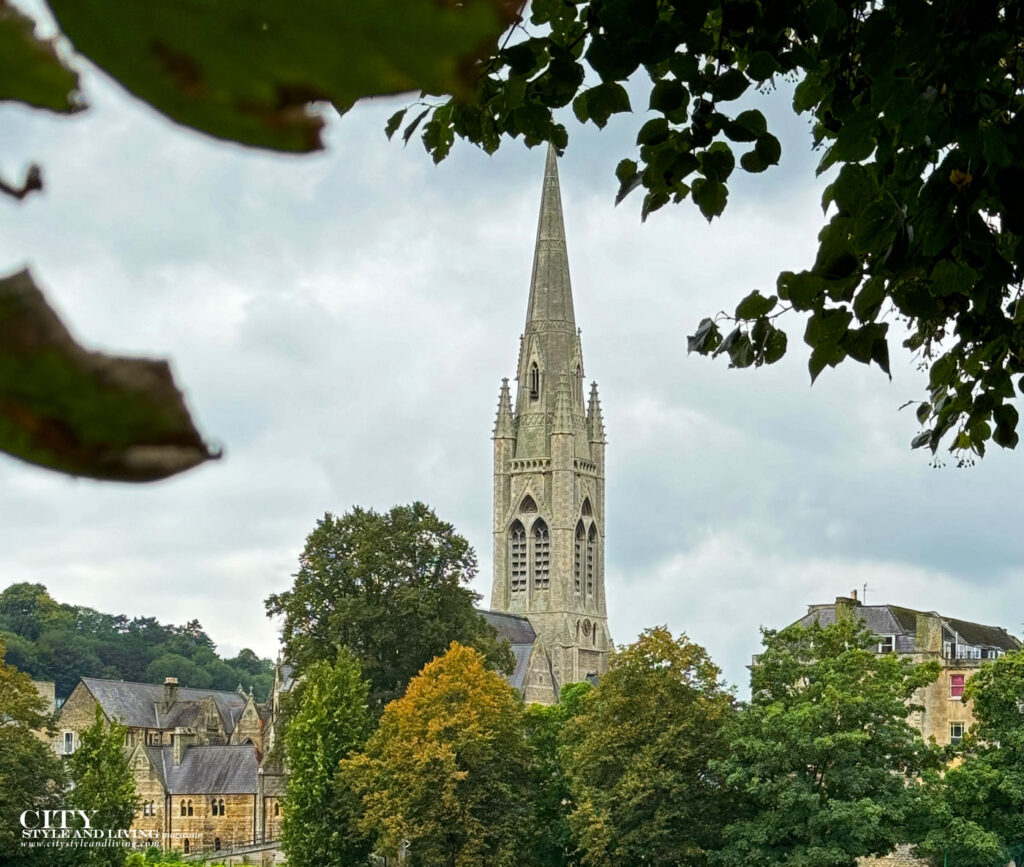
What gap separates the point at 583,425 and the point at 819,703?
215 ft

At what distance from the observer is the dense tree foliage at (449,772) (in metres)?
37.4

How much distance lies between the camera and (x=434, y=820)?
37.5 metres

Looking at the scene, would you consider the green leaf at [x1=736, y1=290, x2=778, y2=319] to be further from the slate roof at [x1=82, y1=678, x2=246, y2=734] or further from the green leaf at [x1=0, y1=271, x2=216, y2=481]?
the slate roof at [x1=82, y1=678, x2=246, y2=734]

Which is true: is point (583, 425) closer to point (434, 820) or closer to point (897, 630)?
point (897, 630)

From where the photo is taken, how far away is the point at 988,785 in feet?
119

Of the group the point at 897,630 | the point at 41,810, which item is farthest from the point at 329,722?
the point at 897,630

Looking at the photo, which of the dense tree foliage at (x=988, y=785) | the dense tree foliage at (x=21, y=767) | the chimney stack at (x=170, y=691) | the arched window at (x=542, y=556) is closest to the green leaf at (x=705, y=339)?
the dense tree foliage at (x=988, y=785)

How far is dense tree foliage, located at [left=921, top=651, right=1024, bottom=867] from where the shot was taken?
3550 centimetres

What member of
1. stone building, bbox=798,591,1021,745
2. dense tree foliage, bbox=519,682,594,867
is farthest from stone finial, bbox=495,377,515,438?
dense tree foliage, bbox=519,682,594,867

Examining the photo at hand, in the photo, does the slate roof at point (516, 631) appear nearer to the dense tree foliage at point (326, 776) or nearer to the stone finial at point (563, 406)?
the stone finial at point (563, 406)

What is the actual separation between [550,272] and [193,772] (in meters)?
44.6

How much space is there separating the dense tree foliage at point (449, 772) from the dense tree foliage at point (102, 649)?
9201mm

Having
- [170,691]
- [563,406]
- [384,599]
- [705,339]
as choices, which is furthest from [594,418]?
[705,339]

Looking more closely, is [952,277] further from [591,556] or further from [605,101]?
[591,556]
